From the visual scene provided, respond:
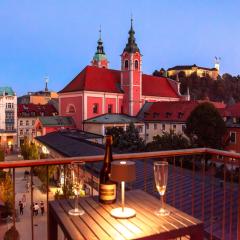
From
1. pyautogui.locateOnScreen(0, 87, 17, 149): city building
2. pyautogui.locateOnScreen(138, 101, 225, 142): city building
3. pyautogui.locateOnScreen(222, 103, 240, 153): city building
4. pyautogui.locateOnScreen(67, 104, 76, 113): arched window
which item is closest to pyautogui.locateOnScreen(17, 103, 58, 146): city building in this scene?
pyautogui.locateOnScreen(0, 87, 17, 149): city building

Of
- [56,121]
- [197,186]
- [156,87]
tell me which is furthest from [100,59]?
[197,186]

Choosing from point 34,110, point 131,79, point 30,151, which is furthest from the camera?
point 34,110

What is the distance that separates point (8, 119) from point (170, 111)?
25.1 m

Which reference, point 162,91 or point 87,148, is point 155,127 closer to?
point 162,91

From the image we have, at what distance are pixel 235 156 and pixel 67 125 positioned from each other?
131ft

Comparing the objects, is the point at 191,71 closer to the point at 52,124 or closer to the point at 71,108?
the point at 71,108

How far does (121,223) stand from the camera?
237 centimetres

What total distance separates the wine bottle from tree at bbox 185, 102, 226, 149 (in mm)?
30131

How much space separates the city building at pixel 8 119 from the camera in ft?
162

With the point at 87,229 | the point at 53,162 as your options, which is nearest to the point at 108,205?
the point at 87,229

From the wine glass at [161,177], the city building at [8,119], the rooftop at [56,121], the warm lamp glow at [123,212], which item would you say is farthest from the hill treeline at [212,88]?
the warm lamp glow at [123,212]

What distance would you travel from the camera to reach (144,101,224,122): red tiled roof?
41.2 metres

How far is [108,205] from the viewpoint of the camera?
2.76 meters

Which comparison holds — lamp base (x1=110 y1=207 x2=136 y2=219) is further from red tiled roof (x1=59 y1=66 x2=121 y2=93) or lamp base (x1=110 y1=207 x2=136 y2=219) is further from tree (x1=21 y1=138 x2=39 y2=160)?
red tiled roof (x1=59 y1=66 x2=121 y2=93)
